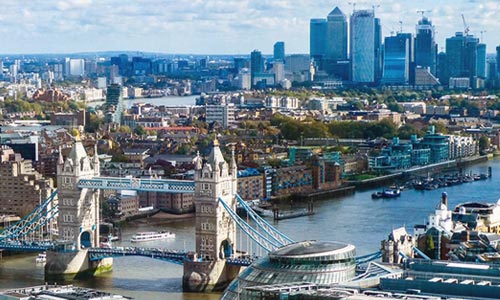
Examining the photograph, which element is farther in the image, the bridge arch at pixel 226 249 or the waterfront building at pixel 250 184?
the waterfront building at pixel 250 184

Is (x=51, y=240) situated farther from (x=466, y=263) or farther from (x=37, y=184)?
(x=466, y=263)

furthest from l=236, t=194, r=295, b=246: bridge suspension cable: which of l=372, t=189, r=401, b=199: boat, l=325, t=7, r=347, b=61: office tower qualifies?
l=325, t=7, r=347, b=61: office tower

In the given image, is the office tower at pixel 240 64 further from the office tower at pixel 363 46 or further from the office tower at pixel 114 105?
the office tower at pixel 114 105

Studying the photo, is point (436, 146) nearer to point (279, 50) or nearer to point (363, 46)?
point (363, 46)

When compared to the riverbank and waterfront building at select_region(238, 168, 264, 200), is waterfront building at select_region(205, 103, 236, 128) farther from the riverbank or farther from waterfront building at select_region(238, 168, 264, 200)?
waterfront building at select_region(238, 168, 264, 200)

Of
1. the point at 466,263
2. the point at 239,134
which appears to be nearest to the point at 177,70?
the point at 239,134

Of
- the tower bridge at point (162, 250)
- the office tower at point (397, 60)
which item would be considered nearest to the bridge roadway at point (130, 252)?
the tower bridge at point (162, 250)
